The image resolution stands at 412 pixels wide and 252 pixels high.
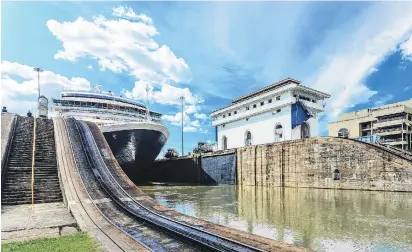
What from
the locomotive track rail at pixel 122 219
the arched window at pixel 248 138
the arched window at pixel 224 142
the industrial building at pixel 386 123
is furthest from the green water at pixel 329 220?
the industrial building at pixel 386 123

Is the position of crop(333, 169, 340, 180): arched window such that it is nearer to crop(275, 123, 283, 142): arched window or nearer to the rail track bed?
crop(275, 123, 283, 142): arched window

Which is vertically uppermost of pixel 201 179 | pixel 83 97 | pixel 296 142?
pixel 83 97

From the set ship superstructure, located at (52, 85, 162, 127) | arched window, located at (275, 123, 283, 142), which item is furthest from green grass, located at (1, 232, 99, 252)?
arched window, located at (275, 123, 283, 142)

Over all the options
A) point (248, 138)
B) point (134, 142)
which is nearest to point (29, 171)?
point (134, 142)

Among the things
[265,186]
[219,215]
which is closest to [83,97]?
[265,186]

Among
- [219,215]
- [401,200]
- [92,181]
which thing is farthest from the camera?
[401,200]

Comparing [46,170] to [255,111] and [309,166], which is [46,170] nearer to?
[309,166]

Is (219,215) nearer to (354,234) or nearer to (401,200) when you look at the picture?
(354,234)
